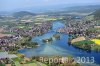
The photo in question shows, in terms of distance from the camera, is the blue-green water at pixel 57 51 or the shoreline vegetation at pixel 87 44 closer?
the blue-green water at pixel 57 51

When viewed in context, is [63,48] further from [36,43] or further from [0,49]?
[0,49]

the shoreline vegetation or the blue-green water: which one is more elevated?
the shoreline vegetation

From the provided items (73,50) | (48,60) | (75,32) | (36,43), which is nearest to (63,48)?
(73,50)

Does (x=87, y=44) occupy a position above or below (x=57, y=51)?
above

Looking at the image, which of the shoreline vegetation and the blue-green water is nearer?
the blue-green water

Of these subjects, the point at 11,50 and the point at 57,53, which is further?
the point at 11,50

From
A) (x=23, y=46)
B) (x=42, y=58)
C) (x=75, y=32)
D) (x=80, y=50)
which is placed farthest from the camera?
(x=75, y=32)

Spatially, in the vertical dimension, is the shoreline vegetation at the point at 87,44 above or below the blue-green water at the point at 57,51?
above

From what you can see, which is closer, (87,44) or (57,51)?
Answer: (57,51)

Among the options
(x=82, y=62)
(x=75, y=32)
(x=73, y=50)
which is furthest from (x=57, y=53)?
(x=75, y=32)

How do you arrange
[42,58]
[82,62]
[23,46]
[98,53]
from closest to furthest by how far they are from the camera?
[82,62] < [42,58] < [98,53] < [23,46]
